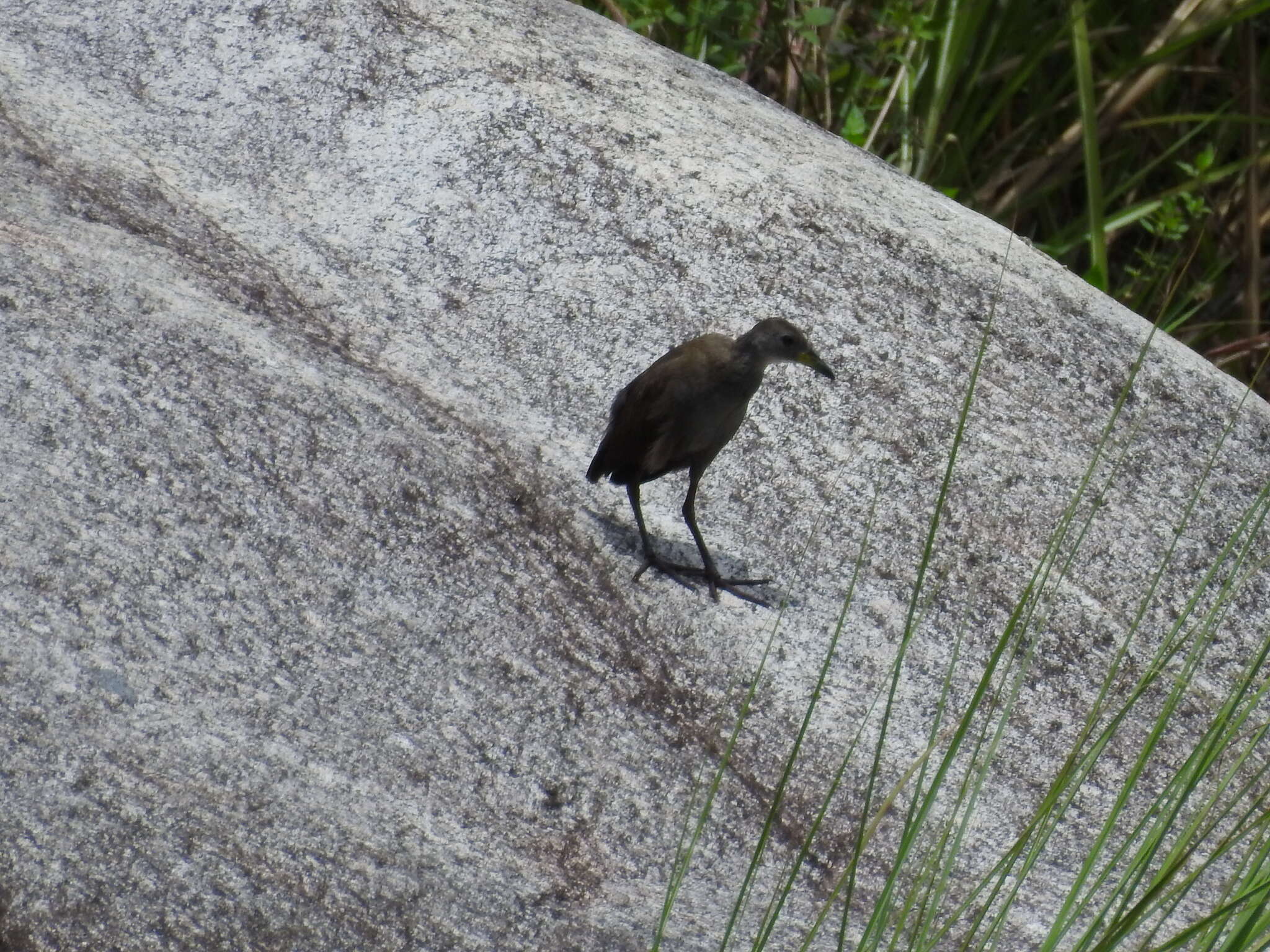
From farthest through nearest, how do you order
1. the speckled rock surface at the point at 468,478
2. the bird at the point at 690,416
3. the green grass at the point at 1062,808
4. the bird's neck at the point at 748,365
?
Result: the bird's neck at the point at 748,365
the bird at the point at 690,416
the speckled rock surface at the point at 468,478
the green grass at the point at 1062,808

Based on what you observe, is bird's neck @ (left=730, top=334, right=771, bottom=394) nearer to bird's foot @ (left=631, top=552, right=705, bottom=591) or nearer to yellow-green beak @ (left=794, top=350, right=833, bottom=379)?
yellow-green beak @ (left=794, top=350, right=833, bottom=379)

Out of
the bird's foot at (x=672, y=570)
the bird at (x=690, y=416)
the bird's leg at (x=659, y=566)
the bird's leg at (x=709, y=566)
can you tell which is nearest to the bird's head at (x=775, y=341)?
the bird at (x=690, y=416)

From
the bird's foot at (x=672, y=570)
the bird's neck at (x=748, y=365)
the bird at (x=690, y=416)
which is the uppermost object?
the bird's neck at (x=748, y=365)

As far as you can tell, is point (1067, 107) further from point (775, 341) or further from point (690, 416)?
point (690, 416)

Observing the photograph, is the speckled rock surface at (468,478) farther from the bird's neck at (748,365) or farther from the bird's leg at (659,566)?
the bird's neck at (748,365)

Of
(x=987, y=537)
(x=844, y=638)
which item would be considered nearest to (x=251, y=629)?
(x=844, y=638)

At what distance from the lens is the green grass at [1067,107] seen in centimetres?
569

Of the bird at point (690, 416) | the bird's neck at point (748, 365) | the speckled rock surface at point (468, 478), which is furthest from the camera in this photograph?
the bird's neck at point (748, 365)

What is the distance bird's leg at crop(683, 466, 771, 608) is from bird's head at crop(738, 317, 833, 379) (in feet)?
1.07

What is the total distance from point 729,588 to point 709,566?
0.07 metres

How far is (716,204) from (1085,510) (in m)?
1.41

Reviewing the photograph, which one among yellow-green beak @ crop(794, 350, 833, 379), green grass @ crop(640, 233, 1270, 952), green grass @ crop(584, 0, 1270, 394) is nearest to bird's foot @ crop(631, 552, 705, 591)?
green grass @ crop(640, 233, 1270, 952)

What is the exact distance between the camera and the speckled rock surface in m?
2.54

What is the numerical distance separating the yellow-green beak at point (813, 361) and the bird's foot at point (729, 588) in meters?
0.60
